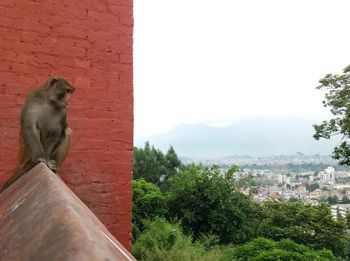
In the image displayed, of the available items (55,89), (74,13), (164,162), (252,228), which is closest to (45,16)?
(74,13)

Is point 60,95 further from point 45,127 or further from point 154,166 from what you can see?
point 154,166

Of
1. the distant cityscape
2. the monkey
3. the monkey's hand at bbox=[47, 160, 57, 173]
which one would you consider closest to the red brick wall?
the monkey

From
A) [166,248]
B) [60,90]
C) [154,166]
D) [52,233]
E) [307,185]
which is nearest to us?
[52,233]

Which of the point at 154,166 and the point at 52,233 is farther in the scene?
the point at 154,166

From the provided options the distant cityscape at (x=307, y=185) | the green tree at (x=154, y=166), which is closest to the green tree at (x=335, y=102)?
the distant cityscape at (x=307, y=185)

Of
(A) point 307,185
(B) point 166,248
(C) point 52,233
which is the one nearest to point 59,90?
(C) point 52,233

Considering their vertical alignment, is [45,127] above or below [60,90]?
below

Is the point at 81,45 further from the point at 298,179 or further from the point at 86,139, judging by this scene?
the point at 298,179
